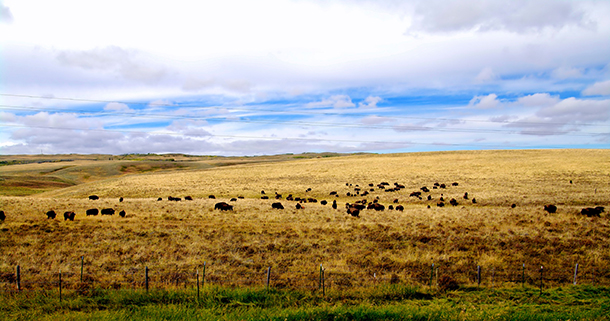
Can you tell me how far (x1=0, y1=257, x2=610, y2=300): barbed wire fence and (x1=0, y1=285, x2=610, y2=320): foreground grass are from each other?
1.99 feet

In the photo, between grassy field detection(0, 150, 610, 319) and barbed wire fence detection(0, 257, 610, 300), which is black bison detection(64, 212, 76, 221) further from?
barbed wire fence detection(0, 257, 610, 300)

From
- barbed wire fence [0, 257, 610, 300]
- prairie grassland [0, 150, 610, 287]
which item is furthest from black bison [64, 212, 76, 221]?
barbed wire fence [0, 257, 610, 300]

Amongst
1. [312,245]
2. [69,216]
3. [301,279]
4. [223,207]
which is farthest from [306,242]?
[69,216]

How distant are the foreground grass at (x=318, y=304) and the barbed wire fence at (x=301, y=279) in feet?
1.99

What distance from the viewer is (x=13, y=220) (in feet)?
81.8

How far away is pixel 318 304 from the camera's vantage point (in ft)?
39.8

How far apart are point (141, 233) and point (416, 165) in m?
63.0

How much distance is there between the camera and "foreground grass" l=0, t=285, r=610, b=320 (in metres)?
10.8

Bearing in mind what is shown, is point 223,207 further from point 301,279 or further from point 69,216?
point 301,279

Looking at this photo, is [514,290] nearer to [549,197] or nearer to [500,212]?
[500,212]

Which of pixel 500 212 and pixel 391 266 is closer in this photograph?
pixel 391 266

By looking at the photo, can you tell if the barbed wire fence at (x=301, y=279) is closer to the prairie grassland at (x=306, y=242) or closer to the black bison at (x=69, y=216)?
the prairie grassland at (x=306, y=242)

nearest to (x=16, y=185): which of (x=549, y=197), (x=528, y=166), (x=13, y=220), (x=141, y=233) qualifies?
(x=13, y=220)

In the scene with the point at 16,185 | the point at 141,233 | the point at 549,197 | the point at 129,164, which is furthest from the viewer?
the point at 129,164
